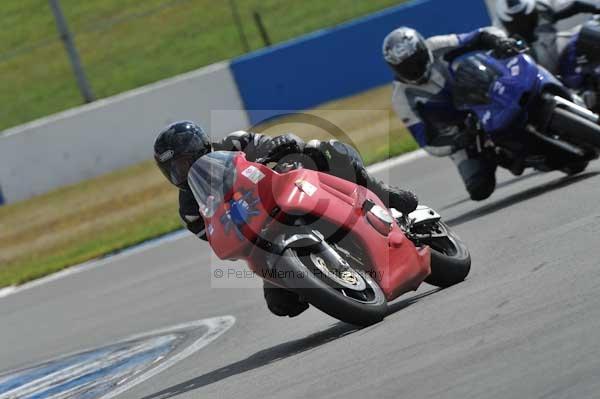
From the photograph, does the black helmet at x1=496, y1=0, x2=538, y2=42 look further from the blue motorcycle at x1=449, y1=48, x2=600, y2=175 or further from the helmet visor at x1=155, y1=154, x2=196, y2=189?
the helmet visor at x1=155, y1=154, x2=196, y2=189

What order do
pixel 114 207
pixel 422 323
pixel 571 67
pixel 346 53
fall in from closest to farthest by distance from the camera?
pixel 422 323
pixel 571 67
pixel 114 207
pixel 346 53

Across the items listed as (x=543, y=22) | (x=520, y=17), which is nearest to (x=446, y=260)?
(x=543, y=22)

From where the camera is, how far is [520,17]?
11.8 m

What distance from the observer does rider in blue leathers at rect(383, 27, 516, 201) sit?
10.5m

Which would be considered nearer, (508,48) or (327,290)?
(327,290)

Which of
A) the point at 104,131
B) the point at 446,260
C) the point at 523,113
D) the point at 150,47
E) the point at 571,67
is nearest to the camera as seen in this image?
the point at 446,260

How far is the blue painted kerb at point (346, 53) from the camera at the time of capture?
63.8ft

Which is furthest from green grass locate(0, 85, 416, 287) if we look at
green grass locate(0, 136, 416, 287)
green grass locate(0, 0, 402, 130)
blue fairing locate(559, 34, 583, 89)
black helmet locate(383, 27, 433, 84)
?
black helmet locate(383, 27, 433, 84)

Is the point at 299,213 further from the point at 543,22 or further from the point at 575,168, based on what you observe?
the point at 543,22

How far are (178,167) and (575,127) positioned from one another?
3.76 meters

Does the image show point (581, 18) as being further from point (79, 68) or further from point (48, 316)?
point (48, 316)

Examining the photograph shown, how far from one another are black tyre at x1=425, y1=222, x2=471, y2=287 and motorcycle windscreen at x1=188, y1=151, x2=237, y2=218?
142 cm

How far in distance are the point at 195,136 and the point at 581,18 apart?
1365 cm

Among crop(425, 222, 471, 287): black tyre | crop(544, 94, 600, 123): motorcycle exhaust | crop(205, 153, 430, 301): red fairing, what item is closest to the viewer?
crop(205, 153, 430, 301): red fairing
